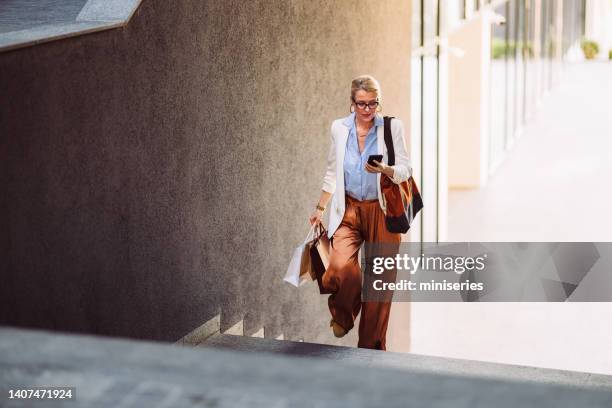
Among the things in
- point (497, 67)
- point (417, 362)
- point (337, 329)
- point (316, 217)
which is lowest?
point (337, 329)

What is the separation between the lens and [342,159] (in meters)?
6.43

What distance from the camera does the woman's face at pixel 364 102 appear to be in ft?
20.4

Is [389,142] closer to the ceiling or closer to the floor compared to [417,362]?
closer to the ceiling

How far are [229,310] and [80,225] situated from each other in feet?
6.65

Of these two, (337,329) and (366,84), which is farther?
(337,329)

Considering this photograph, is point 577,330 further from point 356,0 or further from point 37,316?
point 37,316

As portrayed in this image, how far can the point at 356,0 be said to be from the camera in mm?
9508

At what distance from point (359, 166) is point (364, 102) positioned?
453mm

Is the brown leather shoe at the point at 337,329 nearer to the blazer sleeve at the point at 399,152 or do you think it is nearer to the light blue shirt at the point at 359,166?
the light blue shirt at the point at 359,166

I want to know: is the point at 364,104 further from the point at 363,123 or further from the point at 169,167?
the point at 169,167

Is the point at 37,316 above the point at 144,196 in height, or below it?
below

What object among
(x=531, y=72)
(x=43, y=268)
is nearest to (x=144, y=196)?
(x=43, y=268)

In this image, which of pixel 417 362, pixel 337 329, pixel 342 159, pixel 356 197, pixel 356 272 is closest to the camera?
pixel 417 362

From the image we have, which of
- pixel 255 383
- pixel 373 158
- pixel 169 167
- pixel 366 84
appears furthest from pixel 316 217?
pixel 255 383
